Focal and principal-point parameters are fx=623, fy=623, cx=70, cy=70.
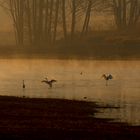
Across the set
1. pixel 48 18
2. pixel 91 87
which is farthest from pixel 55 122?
pixel 48 18

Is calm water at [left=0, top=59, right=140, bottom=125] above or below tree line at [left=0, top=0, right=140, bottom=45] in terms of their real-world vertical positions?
below

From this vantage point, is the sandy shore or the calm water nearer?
the sandy shore

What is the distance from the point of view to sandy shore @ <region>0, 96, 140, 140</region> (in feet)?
93.2

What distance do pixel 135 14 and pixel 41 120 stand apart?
10120 centimetres

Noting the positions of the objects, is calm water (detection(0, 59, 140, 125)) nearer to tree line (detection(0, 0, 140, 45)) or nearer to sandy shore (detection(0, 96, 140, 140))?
sandy shore (detection(0, 96, 140, 140))

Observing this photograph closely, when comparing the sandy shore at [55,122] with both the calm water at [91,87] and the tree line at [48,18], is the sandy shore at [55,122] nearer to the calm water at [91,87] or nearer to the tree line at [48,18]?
the calm water at [91,87]

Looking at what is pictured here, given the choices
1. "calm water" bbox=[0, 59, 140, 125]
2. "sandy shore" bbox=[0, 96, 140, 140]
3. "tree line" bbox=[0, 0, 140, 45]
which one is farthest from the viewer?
"tree line" bbox=[0, 0, 140, 45]

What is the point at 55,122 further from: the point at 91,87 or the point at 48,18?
the point at 48,18

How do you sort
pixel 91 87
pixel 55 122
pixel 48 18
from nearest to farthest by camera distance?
1. pixel 55 122
2. pixel 91 87
3. pixel 48 18

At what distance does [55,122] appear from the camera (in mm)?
33625

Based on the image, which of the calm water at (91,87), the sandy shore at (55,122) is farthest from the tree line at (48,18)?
the sandy shore at (55,122)

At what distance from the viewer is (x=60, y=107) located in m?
42.5

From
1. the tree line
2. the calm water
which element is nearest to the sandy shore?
the calm water

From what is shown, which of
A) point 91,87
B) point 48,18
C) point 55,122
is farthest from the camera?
point 48,18
